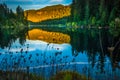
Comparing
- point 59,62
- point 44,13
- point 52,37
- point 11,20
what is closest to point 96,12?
point 11,20

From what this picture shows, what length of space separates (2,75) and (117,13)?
35.8 metres

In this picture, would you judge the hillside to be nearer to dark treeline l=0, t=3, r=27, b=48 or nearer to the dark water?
dark treeline l=0, t=3, r=27, b=48

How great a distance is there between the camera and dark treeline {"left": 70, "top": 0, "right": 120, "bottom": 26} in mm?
42706

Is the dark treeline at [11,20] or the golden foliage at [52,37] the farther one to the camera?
the dark treeline at [11,20]

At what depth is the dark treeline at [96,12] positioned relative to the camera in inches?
1681

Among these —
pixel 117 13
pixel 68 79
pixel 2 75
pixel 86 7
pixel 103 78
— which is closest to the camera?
pixel 68 79

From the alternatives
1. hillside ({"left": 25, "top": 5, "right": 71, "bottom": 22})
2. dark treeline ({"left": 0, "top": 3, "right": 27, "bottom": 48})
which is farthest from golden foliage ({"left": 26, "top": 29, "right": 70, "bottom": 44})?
dark treeline ({"left": 0, "top": 3, "right": 27, "bottom": 48})

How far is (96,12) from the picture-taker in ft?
147

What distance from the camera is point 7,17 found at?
122ft

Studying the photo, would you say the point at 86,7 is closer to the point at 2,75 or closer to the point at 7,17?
the point at 7,17

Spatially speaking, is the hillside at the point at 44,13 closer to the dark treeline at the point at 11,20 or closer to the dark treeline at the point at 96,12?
the dark treeline at the point at 11,20

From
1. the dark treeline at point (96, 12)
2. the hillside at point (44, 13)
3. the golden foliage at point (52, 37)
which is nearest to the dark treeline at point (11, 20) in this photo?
the hillside at point (44, 13)

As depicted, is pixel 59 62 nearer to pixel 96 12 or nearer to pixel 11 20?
pixel 11 20

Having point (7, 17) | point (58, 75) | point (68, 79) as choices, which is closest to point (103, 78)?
point (58, 75)
